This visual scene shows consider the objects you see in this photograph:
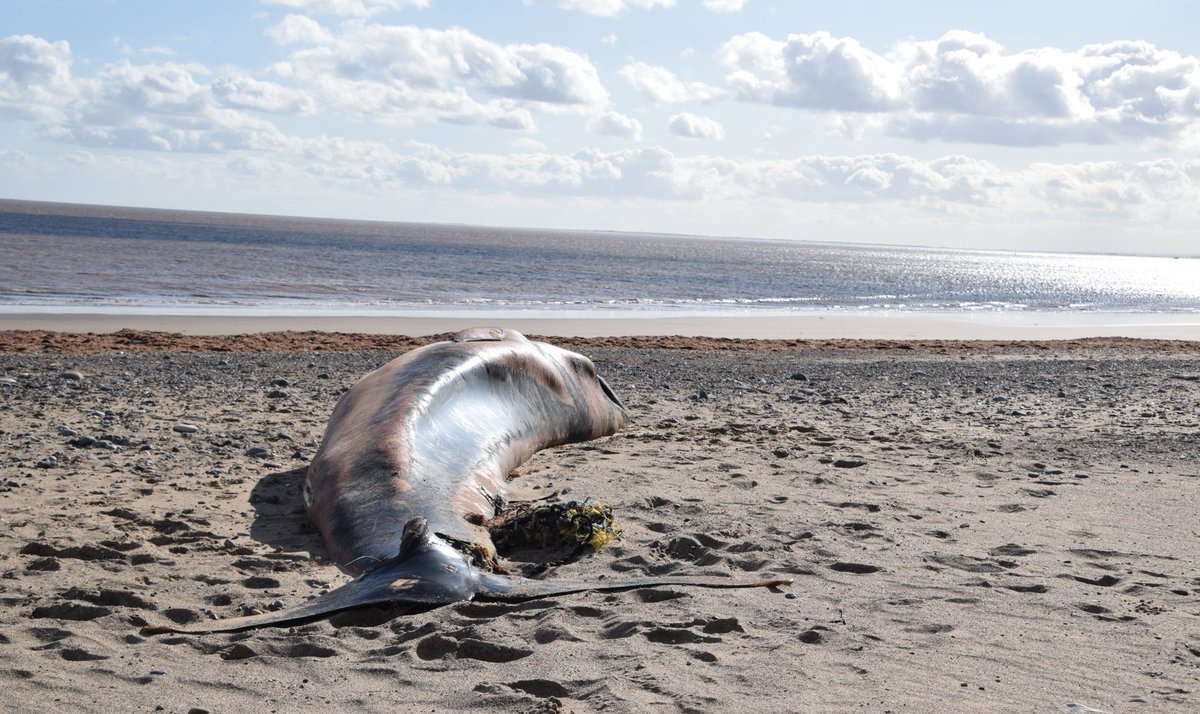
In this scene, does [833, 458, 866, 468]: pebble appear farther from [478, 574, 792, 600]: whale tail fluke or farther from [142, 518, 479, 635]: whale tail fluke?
[142, 518, 479, 635]: whale tail fluke

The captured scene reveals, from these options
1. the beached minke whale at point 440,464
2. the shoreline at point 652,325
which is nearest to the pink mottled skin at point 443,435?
the beached minke whale at point 440,464

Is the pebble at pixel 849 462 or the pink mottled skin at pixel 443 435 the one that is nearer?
the pink mottled skin at pixel 443 435

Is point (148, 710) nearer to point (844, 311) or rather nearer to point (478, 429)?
point (478, 429)

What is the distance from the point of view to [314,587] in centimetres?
476

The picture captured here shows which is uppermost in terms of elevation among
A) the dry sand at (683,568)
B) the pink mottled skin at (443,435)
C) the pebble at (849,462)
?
the pink mottled skin at (443,435)

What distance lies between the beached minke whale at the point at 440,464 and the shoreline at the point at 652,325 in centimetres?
1355

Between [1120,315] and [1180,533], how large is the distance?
37.7 meters

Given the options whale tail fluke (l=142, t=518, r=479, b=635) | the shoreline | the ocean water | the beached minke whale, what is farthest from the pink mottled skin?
the ocean water

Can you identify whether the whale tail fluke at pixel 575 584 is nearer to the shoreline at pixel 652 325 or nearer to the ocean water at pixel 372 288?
the shoreline at pixel 652 325

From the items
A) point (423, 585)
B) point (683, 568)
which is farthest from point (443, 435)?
point (423, 585)

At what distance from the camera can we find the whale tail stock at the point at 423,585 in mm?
4148

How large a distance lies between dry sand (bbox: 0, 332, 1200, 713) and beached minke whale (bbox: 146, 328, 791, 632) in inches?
5.2


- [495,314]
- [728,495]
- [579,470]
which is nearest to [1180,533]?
[728,495]

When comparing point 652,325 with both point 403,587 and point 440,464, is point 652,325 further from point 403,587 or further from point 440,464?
point 403,587
